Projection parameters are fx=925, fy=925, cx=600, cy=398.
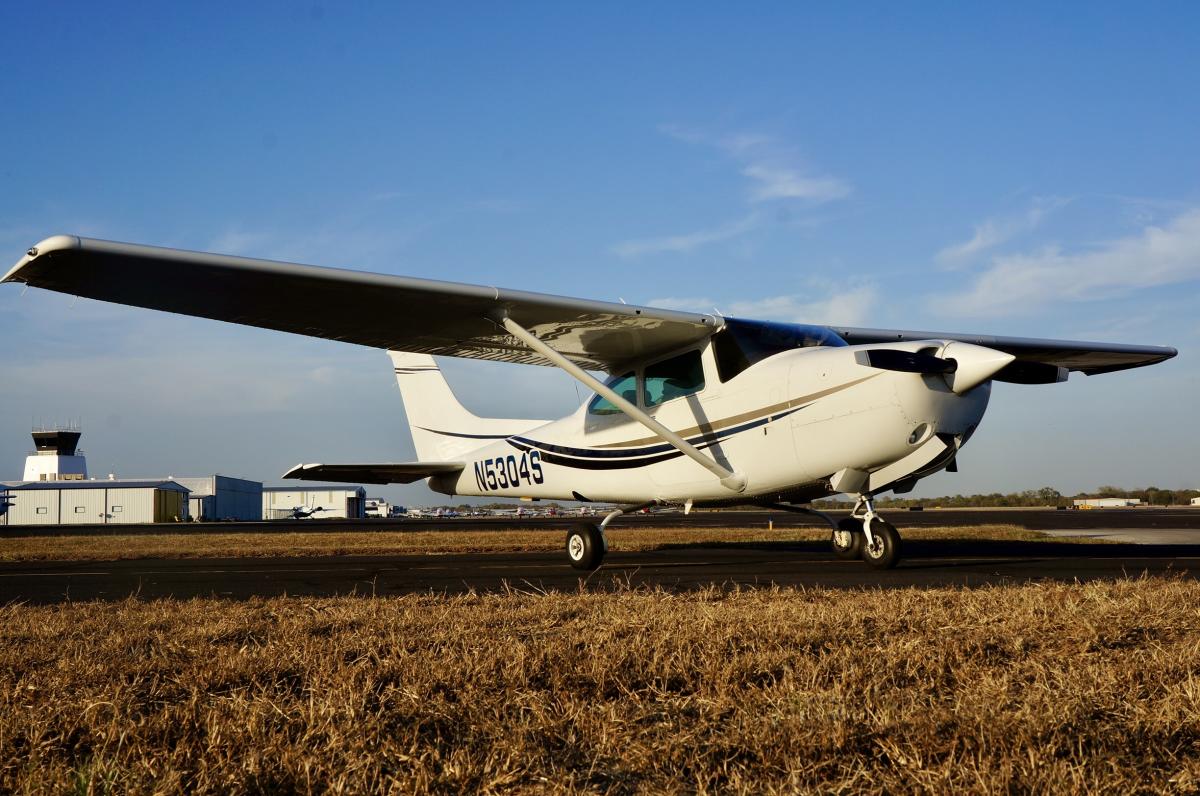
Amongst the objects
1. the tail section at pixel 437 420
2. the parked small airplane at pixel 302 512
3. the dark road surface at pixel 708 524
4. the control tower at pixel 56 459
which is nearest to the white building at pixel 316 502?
the parked small airplane at pixel 302 512

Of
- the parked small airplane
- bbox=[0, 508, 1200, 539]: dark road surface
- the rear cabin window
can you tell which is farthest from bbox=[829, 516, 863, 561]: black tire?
the parked small airplane

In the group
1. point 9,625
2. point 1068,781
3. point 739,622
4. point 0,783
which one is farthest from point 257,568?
point 1068,781

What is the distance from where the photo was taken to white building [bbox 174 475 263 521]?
8331 cm

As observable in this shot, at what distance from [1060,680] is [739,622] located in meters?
1.67

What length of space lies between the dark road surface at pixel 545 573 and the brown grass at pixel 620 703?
2653 mm

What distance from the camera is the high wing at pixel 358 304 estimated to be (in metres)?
7.65

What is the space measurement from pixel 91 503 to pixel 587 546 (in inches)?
2866

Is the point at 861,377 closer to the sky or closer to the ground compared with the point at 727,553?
closer to the sky

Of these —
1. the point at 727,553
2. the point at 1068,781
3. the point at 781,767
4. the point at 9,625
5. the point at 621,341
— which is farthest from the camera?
the point at 727,553

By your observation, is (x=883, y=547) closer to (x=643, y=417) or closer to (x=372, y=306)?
(x=643, y=417)

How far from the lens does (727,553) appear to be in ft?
46.2

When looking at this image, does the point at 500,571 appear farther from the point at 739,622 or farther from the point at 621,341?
the point at 739,622

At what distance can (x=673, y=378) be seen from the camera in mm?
11172

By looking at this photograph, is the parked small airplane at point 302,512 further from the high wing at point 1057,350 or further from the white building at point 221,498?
the high wing at point 1057,350
